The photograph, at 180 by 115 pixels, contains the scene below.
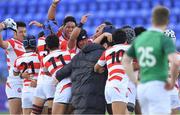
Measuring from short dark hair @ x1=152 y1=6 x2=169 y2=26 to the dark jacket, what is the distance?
281 centimetres

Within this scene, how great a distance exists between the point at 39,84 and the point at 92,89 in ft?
5.29

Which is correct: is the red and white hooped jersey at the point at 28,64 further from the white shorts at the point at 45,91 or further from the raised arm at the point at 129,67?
the raised arm at the point at 129,67

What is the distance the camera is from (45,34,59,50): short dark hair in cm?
1141

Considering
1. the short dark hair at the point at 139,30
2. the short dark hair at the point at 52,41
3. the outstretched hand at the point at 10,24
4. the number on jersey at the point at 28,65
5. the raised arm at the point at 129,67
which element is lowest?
the raised arm at the point at 129,67

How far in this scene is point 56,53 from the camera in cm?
1141

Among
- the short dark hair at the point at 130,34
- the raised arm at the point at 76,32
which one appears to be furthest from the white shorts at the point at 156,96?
the short dark hair at the point at 130,34

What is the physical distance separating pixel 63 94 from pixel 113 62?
1.15 m

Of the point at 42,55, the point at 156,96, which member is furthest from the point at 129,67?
the point at 42,55

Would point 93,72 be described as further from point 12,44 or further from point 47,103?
point 12,44

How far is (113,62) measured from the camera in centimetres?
1059

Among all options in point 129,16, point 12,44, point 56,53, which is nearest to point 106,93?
point 56,53

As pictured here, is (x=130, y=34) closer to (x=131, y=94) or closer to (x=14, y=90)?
(x=131, y=94)

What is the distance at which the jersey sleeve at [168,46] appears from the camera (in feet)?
25.8

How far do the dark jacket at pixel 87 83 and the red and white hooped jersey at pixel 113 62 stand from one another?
0.20 meters
